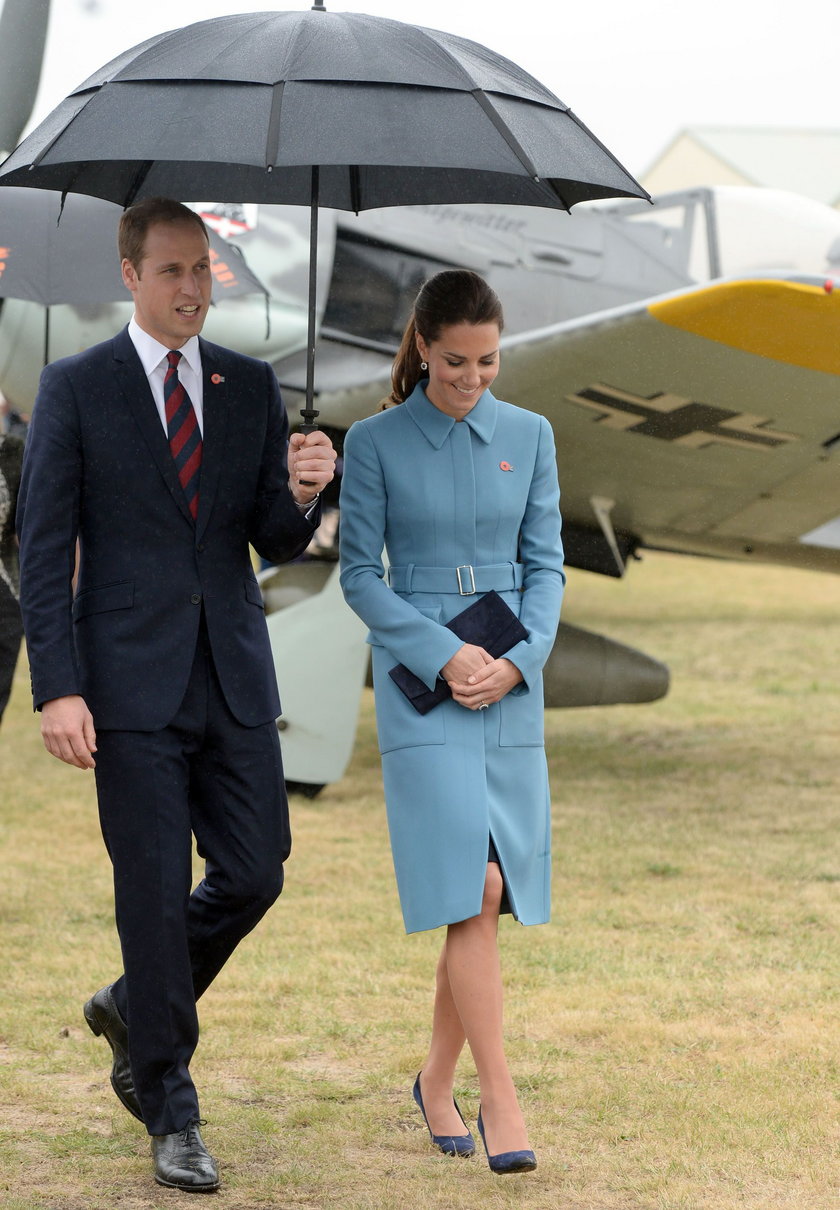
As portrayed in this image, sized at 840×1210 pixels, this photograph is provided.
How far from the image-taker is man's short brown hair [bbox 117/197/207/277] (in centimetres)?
240

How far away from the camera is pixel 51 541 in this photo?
235 cm

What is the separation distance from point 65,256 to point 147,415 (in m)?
2.62

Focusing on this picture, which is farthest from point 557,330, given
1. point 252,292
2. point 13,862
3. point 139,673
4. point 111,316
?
point 139,673

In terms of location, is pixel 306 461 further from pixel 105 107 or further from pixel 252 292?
pixel 252 292

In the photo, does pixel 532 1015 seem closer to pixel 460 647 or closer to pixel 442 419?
pixel 460 647

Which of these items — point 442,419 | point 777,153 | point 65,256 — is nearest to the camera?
point 442,419

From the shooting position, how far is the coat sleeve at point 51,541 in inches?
92.0

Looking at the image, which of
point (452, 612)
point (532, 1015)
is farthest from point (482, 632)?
point (532, 1015)

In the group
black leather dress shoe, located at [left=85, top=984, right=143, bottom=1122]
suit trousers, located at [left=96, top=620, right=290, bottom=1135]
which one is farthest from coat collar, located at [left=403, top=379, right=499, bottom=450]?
black leather dress shoe, located at [left=85, top=984, right=143, bottom=1122]

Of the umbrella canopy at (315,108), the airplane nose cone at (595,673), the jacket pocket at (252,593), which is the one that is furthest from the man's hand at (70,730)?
the airplane nose cone at (595,673)

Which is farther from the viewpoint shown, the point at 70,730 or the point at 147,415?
the point at 147,415

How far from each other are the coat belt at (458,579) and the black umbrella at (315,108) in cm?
34

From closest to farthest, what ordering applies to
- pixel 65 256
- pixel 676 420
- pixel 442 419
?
pixel 442 419
pixel 65 256
pixel 676 420

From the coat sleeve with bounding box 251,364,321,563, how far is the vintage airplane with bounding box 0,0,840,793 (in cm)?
236
